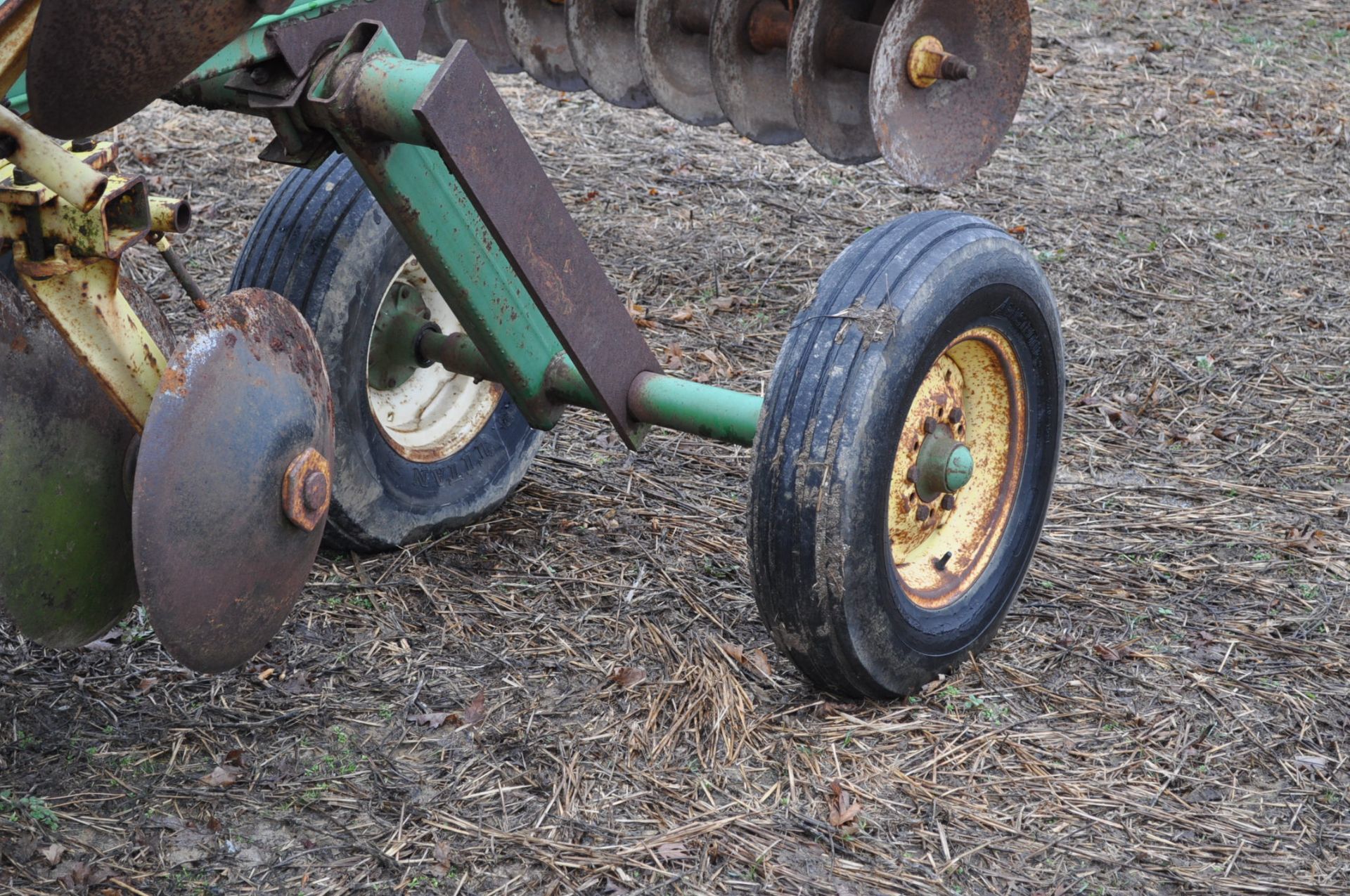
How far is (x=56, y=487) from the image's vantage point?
245 cm

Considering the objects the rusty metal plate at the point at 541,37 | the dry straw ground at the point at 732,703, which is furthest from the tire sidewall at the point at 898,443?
the rusty metal plate at the point at 541,37

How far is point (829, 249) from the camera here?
5.62 m

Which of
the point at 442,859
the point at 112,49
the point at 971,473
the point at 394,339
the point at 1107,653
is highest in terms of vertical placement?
the point at 112,49

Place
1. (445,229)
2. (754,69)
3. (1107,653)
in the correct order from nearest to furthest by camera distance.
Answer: (445,229) < (1107,653) < (754,69)

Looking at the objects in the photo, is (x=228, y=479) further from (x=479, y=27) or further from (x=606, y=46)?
(x=479, y=27)

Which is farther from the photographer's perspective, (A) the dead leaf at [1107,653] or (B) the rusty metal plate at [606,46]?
(B) the rusty metal plate at [606,46]

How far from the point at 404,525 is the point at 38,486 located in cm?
128

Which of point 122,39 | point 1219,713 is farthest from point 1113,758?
point 122,39

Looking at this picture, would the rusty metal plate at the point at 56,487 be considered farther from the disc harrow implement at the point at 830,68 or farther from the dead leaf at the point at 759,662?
the disc harrow implement at the point at 830,68

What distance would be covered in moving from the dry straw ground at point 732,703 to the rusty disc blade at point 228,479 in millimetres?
486

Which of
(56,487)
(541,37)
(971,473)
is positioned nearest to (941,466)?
(971,473)

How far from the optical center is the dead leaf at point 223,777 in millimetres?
2789

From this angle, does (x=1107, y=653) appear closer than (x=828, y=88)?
Yes

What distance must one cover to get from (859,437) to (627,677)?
91cm
